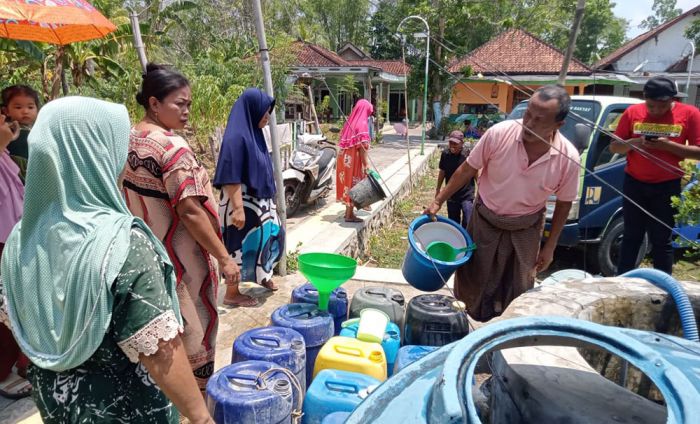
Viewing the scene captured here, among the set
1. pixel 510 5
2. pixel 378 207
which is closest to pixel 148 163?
pixel 378 207

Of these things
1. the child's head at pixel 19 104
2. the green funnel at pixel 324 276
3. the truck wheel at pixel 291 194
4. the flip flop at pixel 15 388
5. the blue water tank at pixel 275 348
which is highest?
the child's head at pixel 19 104

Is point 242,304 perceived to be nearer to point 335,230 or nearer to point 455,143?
point 335,230

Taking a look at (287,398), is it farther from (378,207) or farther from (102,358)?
(378,207)

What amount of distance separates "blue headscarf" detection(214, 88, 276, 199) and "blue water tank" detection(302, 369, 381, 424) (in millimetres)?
1533

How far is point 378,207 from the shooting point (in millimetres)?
6852

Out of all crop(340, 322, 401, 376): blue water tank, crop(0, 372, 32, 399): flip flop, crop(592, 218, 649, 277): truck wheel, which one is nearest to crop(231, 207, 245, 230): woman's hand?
crop(340, 322, 401, 376): blue water tank

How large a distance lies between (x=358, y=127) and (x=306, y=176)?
0.98 metres

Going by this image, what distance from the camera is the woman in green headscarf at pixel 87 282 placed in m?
1.12

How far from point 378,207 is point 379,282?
8.37 ft

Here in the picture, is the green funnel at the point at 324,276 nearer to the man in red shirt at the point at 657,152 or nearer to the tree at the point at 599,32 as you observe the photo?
the man in red shirt at the point at 657,152

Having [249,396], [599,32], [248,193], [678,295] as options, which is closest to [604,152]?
[678,295]

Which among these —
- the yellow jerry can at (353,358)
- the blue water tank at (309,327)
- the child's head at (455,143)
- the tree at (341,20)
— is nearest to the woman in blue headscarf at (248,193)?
the blue water tank at (309,327)

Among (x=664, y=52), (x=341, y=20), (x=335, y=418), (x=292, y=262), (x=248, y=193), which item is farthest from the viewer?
(x=341, y=20)

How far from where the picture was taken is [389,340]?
2.64 meters
